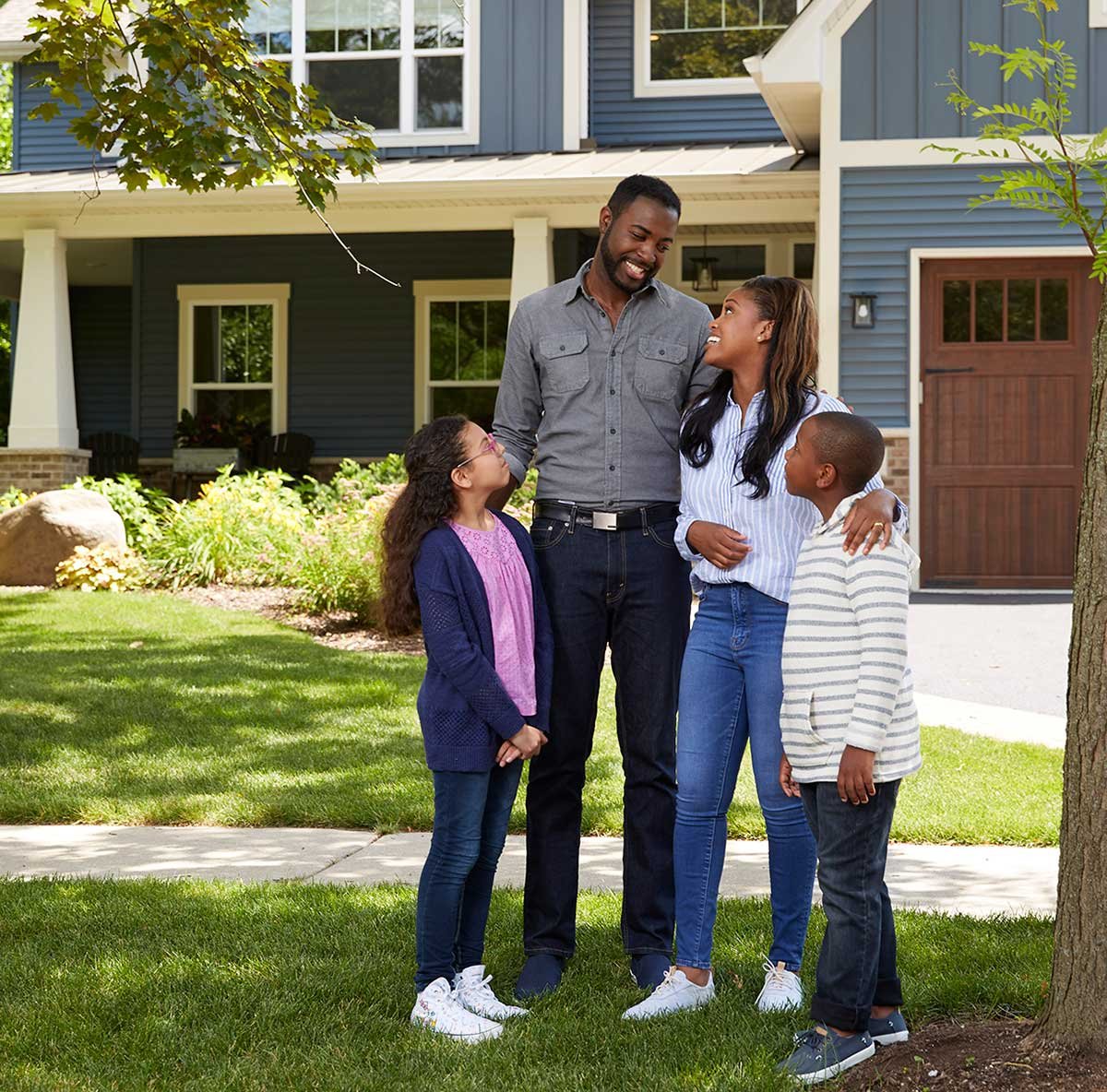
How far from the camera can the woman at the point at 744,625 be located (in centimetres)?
334

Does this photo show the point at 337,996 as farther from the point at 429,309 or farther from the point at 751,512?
the point at 429,309

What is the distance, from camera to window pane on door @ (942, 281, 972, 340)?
12078mm

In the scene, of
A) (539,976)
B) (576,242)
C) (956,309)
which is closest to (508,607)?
(539,976)

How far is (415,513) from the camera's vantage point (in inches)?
135

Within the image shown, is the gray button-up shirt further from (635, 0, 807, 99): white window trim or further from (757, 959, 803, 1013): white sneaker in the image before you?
(635, 0, 807, 99): white window trim

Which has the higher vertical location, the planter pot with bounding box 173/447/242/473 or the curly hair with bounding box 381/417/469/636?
the planter pot with bounding box 173/447/242/473

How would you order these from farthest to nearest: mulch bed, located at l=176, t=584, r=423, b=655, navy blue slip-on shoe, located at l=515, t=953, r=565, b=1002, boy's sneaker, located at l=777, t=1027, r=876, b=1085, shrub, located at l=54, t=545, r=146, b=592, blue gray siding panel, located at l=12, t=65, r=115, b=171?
blue gray siding panel, located at l=12, t=65, r=115, b=171, shrub, located at l=54, t=545, r=146, b=592, mulch bed, located at l=176, t=584, r=423, b=655, navy blue slip-on shoe, located at l=515, t=953, r=565, b=1002, boy's sneaker, located at l=777, t=1027, r=876, b=1085

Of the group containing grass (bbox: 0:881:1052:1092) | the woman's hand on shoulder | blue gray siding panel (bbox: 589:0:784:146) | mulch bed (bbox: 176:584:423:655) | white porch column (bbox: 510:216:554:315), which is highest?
blue gray siding panel (bbox: 589:0:784:146)

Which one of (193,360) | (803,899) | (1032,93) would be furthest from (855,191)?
(803,899)

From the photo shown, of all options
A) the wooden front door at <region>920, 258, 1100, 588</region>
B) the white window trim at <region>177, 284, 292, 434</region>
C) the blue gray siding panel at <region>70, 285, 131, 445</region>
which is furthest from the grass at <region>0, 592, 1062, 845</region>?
the blue gray siding panel at <region>70, 285, 131, 445</region>

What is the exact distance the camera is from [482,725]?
335 centimetres

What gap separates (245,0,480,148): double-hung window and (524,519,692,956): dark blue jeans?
1218 centimetres

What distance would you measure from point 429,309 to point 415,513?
1321 cm

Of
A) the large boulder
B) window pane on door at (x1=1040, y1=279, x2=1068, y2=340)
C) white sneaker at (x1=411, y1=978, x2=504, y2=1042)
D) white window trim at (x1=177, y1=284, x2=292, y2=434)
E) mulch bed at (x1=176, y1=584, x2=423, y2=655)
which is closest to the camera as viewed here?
white sneaker at (x1=411, y1=978, x2=504, y2=1042)
